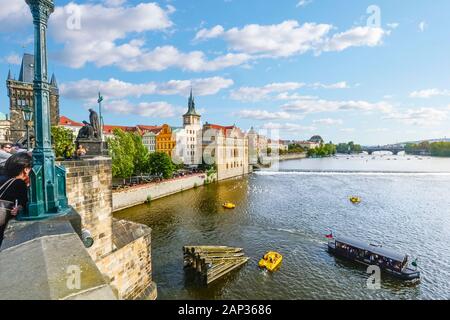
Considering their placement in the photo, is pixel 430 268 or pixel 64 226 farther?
pixel 430 268

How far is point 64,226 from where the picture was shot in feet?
14.6

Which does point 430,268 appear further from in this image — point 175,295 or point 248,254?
point 175,295

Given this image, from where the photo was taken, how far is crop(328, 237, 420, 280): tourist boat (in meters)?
17.2

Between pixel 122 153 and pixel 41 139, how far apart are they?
38.5 metres

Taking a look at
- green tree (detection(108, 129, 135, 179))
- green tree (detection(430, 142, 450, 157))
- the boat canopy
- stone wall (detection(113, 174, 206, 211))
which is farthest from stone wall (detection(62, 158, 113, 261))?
green tree (detection(430, 142, 450, 157))

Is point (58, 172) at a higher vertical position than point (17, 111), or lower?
lower

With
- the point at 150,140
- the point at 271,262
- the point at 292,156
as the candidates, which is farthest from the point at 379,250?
the point at 292,156

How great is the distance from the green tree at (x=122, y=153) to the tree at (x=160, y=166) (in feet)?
12.9

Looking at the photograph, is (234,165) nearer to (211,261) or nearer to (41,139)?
(211,261)

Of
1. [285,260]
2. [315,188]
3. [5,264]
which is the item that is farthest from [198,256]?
[315,188]

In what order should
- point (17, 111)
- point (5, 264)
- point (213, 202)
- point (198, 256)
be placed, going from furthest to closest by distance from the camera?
1. point (17, 111)
2. point (213, 202)
3. point (198, 256)
4. point (5, 264)

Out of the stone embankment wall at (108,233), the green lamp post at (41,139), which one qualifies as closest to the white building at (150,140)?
the stone embankment wall at (108,233)
